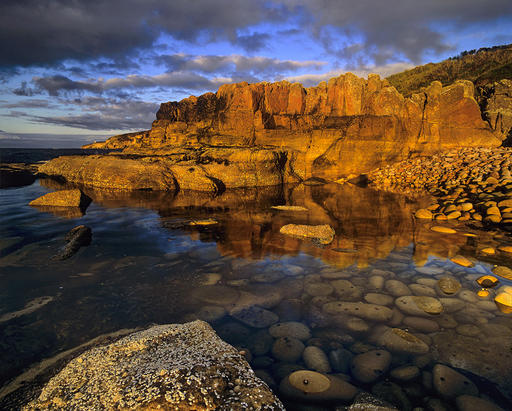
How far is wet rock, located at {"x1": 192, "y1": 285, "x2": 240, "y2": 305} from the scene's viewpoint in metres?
4.16

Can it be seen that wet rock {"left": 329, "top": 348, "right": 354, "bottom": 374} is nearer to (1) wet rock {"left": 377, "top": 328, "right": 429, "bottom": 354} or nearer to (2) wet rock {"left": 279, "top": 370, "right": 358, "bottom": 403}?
(2) wet rock {"left": 279, "top": 370, "right": 358, "bottom": 403}

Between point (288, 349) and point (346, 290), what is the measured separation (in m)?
1.80

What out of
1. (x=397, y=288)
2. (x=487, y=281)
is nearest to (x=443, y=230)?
(x=487, y=281)

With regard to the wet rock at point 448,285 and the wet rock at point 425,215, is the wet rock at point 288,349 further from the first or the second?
the wet rock at point 425,215

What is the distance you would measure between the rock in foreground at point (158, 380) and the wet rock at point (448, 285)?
149 inches

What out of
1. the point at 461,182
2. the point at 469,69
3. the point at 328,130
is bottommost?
the point at 461,182

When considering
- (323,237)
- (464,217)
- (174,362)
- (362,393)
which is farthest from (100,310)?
(464,217)

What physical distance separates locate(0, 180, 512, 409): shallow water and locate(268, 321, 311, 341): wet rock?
8 centimetres

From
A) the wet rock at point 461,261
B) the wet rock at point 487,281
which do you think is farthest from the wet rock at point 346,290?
the wet rock at point 461,261

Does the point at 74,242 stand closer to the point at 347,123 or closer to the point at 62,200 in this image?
the point at 62,200

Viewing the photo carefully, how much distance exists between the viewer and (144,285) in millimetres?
4570

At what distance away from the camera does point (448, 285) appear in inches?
185

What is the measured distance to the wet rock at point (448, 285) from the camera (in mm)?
4512

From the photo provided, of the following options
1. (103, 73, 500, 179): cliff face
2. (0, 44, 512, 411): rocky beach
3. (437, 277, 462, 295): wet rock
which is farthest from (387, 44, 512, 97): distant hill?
(437, 277, 462, 295): wet rock
